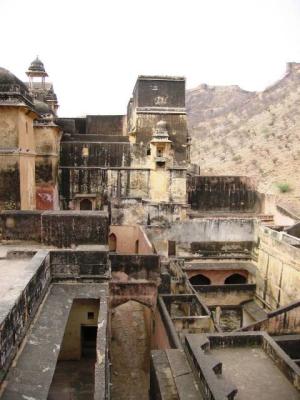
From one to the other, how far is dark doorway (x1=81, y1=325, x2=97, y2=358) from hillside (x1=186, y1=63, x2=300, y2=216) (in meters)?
19.1

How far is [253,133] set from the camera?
43.9 m

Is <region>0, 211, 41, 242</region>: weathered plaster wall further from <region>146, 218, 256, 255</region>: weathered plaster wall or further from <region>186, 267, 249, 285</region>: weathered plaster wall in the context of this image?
<region>186, 267, 249, 285</region>: weathered plaster wall

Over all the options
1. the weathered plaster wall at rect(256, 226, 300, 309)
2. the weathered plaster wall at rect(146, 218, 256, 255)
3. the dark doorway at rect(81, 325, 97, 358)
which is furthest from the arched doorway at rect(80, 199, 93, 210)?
the dark doorway at rect(81, 325, 97, 358)

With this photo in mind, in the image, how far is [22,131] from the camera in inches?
519

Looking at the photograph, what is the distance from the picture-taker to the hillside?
1405 inches

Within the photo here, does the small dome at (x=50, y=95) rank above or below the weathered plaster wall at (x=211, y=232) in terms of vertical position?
above

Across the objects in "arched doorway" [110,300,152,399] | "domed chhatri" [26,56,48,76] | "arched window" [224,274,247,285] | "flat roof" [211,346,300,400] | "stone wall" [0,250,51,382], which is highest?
"domed chhatri" [26,56,48,76]

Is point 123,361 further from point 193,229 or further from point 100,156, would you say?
point 100,156

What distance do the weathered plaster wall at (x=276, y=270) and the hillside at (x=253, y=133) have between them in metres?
10.4

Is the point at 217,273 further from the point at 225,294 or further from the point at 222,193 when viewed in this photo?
the point at 222,193

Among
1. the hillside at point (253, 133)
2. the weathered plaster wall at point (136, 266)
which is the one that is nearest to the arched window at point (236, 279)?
the weathered plaster wall at point (136, 266)

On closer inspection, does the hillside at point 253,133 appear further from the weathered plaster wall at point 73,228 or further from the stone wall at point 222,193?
the weathered plaster wall at point 73,228

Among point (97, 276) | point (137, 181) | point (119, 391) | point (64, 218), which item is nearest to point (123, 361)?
point (119, 391)

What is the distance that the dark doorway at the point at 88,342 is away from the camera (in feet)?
33.3
